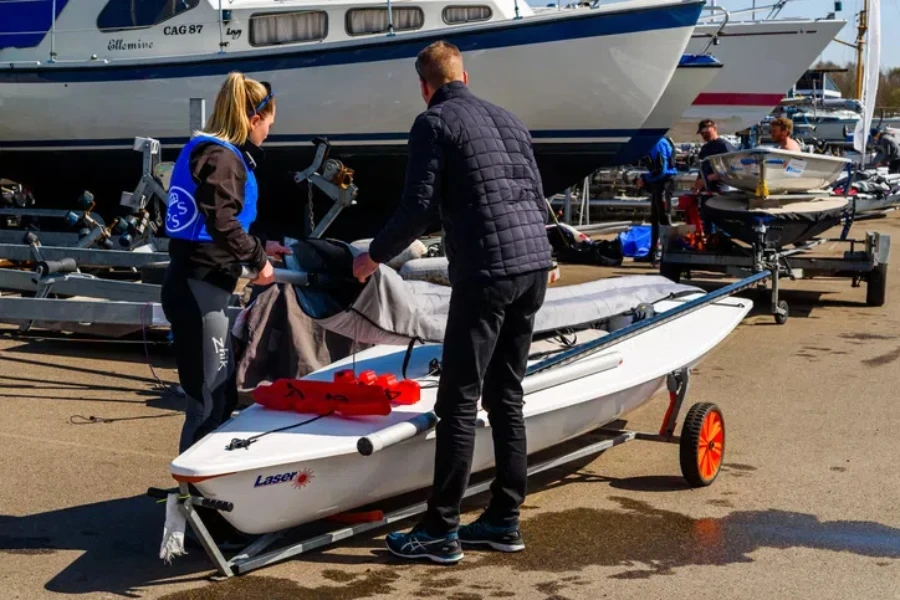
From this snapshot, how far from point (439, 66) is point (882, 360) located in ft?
18.4

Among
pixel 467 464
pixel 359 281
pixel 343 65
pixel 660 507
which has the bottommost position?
pixel 660 507

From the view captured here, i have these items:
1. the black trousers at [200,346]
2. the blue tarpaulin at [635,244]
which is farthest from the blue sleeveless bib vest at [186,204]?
the blue tarpaulin at [635,244]

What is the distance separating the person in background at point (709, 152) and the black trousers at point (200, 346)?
7588mm

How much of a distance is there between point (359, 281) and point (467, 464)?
0.90m

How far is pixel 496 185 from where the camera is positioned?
184 inches

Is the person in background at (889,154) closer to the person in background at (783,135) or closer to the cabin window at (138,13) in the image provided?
the person in background at (783,135)

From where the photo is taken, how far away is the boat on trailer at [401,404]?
14.8 feet

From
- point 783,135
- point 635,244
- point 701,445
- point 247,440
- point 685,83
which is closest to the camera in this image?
point 247,440

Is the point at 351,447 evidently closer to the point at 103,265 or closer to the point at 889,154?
the point at 103,265

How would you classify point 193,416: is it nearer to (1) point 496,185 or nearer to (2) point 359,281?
(2) point 359,281

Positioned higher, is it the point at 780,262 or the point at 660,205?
the point at 660,205

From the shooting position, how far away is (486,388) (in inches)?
195

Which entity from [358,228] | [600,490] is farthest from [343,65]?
[600,490]

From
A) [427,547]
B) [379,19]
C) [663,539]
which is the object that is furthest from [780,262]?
[427,547]
